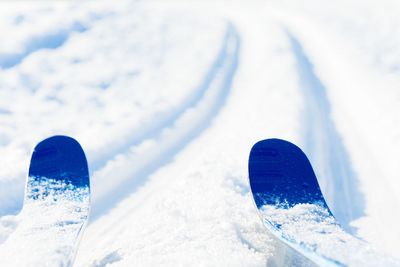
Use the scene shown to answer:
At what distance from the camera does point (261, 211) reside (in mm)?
2104

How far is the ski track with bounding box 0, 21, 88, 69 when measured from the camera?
439cm

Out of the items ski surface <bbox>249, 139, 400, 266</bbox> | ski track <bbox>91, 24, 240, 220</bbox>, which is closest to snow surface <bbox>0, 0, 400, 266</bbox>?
ski track <bbox>91, 24, 240, 220</bbox>

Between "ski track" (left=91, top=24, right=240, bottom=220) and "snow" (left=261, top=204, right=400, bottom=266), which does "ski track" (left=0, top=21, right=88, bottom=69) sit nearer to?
"ski track" (left=91, top=24, right=240, bottom=220)

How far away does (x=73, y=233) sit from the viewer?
6.76 ft

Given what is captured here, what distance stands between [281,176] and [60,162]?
4.42ft

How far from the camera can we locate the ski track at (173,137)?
2709 mm

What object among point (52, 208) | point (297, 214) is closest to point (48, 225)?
point (52, 208)

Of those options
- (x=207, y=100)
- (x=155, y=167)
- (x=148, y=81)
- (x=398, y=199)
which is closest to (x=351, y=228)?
(x=398, y=199)

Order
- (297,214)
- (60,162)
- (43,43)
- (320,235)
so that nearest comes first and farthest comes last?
(320,235)
(297,214)
(60,162)
(43,43)

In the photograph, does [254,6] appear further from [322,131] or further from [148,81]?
[322,131]

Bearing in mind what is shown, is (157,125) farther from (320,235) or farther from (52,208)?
(320,235)

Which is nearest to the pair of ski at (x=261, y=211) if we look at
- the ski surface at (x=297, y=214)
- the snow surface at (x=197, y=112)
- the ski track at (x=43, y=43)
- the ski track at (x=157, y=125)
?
the ski surface at (x=297, y=214)

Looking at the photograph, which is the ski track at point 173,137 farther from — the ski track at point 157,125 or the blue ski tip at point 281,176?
the blue ski tip at point 281,176

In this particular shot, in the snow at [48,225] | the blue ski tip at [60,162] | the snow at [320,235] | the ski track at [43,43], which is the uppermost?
the ski track at [43,43]
